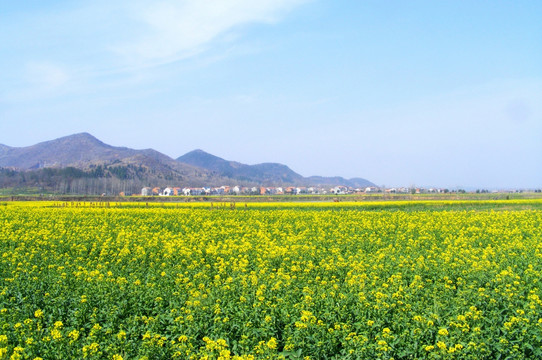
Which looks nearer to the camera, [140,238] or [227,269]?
[227,269]

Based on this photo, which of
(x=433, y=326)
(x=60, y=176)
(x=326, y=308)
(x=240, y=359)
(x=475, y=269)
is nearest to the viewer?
(x=240, y=359)

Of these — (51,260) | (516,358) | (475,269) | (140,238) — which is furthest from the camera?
(140,238)

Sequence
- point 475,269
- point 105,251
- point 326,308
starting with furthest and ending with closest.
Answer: point 105,251 → point 475,269 → point 326,308

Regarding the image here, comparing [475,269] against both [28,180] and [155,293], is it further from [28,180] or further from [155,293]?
[28,180]

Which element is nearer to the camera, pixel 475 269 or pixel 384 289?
pixel 384 289

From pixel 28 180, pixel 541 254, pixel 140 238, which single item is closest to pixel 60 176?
pixel 28 180

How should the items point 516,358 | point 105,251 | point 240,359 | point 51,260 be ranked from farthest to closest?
point 105,251, point 51,260, point 516,358, point 240,359

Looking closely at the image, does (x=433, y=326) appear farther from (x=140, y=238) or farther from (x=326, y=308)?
(x=140, y=238)

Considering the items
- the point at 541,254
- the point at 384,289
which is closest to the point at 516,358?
the point at 384,289

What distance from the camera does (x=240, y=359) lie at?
19.0 feet

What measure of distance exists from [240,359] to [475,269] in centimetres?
832

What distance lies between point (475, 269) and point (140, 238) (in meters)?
13.2

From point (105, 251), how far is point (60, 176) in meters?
178

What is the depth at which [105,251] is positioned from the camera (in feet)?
49.1
